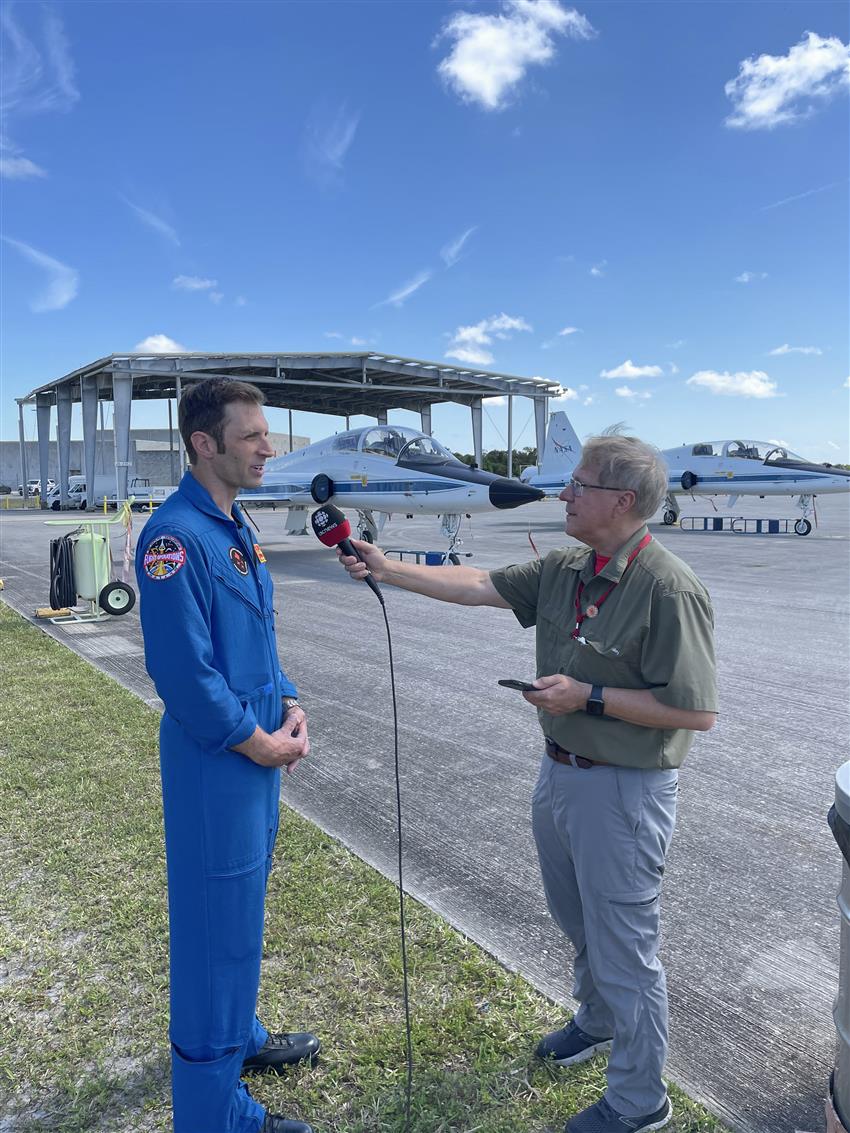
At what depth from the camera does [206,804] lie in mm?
2029

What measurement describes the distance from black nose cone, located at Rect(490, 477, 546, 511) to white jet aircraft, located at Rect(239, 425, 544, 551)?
35 millimetres

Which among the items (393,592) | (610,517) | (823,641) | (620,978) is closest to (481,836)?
(620,978)

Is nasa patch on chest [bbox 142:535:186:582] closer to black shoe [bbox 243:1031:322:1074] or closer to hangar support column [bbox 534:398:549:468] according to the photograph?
black shoe [bbox 243:1031:322:1074]

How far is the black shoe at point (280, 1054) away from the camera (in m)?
2.45

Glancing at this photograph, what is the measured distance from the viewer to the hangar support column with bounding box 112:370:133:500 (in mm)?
41844

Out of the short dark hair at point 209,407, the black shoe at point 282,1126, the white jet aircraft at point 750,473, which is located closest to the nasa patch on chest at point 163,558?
the short dark hair at point 209,407

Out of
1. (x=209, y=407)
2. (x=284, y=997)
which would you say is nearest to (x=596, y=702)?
(x=209, y=407)

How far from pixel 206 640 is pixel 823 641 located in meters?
8.56

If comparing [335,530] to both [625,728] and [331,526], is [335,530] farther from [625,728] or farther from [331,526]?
[625,728]

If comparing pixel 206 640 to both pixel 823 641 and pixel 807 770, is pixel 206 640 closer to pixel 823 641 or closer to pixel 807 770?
pixel 807 770

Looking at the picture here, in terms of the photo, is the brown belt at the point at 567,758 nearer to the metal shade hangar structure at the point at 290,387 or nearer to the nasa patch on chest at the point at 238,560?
the nasa patch on chest at the point at 238,560

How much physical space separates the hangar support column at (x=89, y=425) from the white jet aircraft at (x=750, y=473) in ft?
125

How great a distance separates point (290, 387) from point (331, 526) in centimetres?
4415

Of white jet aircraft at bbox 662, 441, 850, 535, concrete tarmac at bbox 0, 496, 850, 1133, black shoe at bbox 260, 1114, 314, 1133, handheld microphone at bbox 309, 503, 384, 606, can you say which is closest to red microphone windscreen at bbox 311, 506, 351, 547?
handheld microphone at bbox 309, 503, 384, 606
